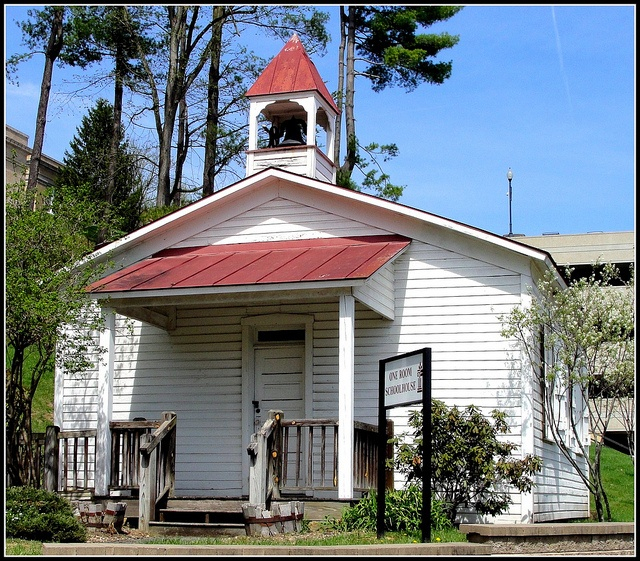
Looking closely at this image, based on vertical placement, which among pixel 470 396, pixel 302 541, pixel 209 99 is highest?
pixel 209 99

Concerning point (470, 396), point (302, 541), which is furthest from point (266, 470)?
point (470, 396)

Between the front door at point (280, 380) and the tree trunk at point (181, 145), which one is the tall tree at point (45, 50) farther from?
the front door at point (280, 380)

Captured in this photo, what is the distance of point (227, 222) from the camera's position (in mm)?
16891

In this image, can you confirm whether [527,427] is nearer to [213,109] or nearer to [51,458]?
[51,458]

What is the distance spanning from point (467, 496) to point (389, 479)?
1321 mm

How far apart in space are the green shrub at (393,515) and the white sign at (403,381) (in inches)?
82.7

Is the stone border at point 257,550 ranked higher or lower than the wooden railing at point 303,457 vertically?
lower

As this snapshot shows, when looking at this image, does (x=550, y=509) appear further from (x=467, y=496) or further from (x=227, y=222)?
(x=227, y=222)

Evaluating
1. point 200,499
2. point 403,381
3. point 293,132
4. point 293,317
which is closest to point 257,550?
point 403,381

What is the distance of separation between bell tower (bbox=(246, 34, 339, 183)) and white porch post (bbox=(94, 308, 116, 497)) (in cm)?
411

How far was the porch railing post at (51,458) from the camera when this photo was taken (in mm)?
14984

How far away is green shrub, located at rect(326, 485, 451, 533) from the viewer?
1222 cm

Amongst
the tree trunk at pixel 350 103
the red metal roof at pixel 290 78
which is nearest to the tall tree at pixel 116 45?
the tree trunk at pixel 350 103

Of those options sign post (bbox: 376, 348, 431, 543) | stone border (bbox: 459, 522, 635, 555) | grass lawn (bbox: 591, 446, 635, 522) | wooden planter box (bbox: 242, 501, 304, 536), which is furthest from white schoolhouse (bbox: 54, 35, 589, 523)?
stone border (bbox: 459, 522, 635, 555)
